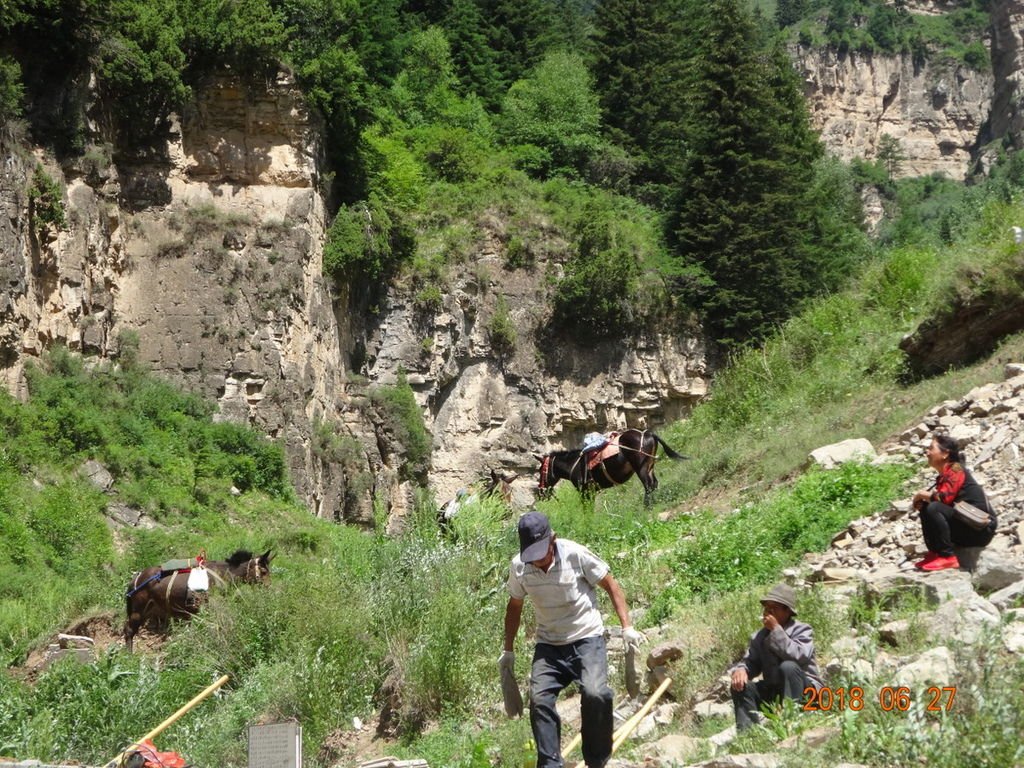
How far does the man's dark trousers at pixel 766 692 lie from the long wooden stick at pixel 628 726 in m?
0.82

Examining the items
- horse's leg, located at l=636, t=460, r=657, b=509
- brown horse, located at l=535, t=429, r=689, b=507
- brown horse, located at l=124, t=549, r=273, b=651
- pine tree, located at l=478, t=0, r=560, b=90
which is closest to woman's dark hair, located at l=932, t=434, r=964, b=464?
brown horse, located at l=124, t=549, r=273, b=651

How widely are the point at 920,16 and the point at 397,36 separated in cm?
6879

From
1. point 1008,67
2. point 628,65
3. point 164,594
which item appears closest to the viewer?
point 164,594

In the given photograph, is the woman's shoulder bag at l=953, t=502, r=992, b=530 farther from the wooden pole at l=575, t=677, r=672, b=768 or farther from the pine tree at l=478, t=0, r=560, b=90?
the pine tree at l=478, t=0, r=560, b=90

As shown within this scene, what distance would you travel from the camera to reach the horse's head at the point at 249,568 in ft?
43.8

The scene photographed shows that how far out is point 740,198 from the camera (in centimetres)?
3319

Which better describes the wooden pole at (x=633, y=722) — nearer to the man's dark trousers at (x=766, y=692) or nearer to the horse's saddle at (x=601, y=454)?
the man's dark trousers at (x=766, y=692)

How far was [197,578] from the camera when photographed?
1310 cm

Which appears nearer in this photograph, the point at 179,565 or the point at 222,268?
the point at 179,565

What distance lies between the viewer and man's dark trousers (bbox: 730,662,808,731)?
746 centimetres

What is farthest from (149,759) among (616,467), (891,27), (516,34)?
(891,27)

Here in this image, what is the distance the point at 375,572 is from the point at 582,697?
5.82 meters
